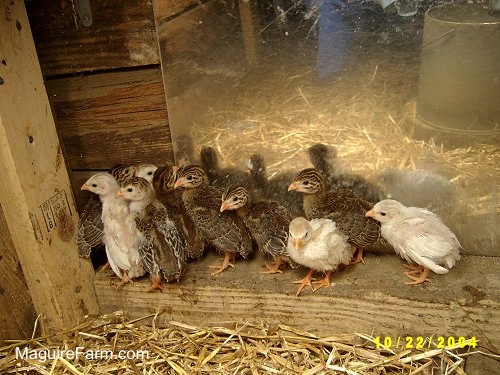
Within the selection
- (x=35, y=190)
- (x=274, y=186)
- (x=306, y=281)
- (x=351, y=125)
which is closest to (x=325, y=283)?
(x=306, y=281)

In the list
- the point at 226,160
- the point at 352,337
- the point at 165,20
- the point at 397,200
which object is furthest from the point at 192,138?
the point at 352,337

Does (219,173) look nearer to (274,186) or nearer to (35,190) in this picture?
(274,186)

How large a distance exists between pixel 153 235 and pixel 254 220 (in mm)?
481

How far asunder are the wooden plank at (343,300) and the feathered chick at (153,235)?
5.7 inches

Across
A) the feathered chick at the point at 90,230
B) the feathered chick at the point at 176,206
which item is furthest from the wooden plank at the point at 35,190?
the feathered chick at the point at 176,206

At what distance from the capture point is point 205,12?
2.52 metres

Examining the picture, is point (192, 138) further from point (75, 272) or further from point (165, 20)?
point (75, 272)

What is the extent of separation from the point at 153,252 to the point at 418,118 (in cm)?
137

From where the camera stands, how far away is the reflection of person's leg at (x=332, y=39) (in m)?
2.40

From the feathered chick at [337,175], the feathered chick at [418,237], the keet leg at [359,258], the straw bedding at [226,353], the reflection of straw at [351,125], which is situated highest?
the reflection of straw at [351,125]

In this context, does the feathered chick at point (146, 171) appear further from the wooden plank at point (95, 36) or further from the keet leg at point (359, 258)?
the keet leg at point (359, 258)

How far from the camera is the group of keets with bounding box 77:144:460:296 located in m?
2.44

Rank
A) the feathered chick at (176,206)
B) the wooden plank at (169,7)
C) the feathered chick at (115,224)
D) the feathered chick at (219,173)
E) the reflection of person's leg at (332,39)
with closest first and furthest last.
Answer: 1. the reflection of person's leg at (332,39)
2. the wooden plank at (169,7)
3. the feathered chick at (115,224)
4. the feathered chick at (176,206)
5. the feathered chick at (219,173)

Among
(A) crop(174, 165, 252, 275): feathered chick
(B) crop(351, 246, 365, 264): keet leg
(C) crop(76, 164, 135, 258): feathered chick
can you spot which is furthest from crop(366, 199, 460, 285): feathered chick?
(C) crop(76, 164, 135, 258): feathered chick
